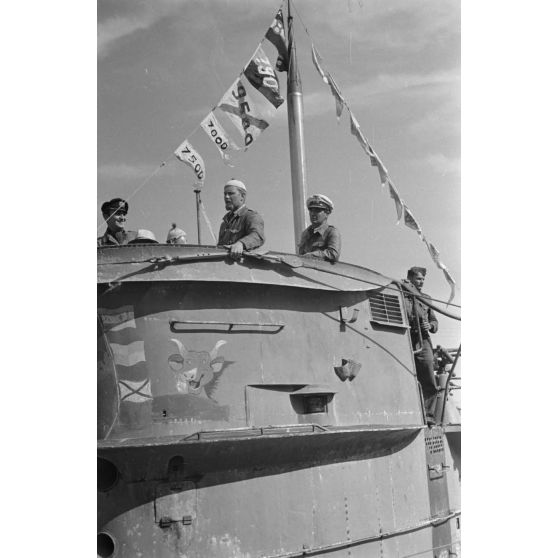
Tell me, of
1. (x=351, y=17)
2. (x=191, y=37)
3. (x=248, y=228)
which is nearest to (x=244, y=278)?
(x=248, y=228)

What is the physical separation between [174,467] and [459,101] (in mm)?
3523

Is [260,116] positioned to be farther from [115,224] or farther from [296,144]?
[115,224]

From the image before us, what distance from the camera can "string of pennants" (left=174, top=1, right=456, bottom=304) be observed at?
7.33 metres

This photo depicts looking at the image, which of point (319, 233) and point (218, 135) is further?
point (319, 233)

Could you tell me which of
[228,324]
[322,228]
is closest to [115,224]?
[228,324]

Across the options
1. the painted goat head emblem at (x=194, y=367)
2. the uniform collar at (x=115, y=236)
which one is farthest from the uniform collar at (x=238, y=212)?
the painted goat head emblem at (x=194, y=367)

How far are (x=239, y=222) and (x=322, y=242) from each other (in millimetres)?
790

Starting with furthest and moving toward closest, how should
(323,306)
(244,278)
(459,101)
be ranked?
(459,101) → (323,306) → (244,278)

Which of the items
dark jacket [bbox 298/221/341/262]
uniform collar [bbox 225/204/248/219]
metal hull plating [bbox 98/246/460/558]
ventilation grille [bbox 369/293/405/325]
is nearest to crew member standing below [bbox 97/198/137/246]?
metal hull plating [bbox 98/246/460/558]

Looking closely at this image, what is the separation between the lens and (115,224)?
22.2 feet

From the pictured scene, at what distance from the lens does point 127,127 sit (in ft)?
21.4

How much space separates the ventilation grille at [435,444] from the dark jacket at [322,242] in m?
1.71

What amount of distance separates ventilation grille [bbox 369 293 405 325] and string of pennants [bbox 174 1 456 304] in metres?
0.43
